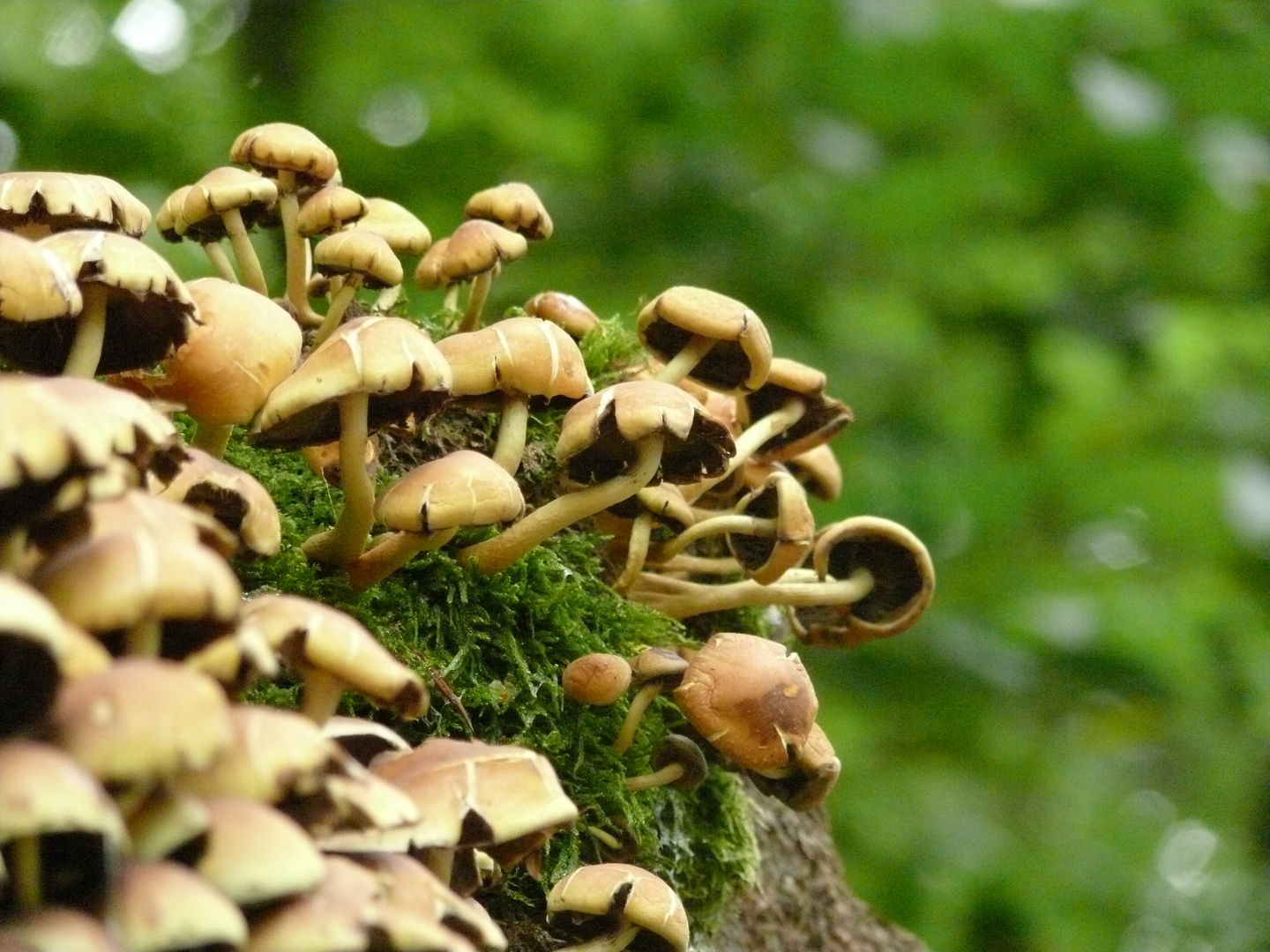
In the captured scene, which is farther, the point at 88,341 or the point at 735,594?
the point at 735,594

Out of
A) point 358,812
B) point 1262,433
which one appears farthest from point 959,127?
point 358,812

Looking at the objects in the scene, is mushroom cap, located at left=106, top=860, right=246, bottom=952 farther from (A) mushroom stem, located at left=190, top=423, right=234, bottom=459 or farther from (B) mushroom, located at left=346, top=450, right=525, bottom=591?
(A) mushroom stem, located at left=190, top=423, right=234, bottom=459

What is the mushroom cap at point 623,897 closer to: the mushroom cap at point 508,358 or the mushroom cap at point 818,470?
the mushroom cap at point 508,358

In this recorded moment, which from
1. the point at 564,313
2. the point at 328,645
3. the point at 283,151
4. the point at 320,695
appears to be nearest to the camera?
the point at 328,645

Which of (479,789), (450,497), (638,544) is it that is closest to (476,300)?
(638,544)

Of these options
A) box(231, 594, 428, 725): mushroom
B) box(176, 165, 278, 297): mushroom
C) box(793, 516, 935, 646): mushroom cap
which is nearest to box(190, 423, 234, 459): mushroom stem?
box(176, 165, 278, 297): mushroom

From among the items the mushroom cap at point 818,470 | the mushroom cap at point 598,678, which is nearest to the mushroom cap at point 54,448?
the mushroom cap at point 598,678

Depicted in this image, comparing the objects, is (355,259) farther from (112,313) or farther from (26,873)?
(26,873)

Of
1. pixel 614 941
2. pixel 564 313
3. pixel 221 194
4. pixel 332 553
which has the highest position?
pixel 221 194

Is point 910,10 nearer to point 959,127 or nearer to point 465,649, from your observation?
point 959,127
